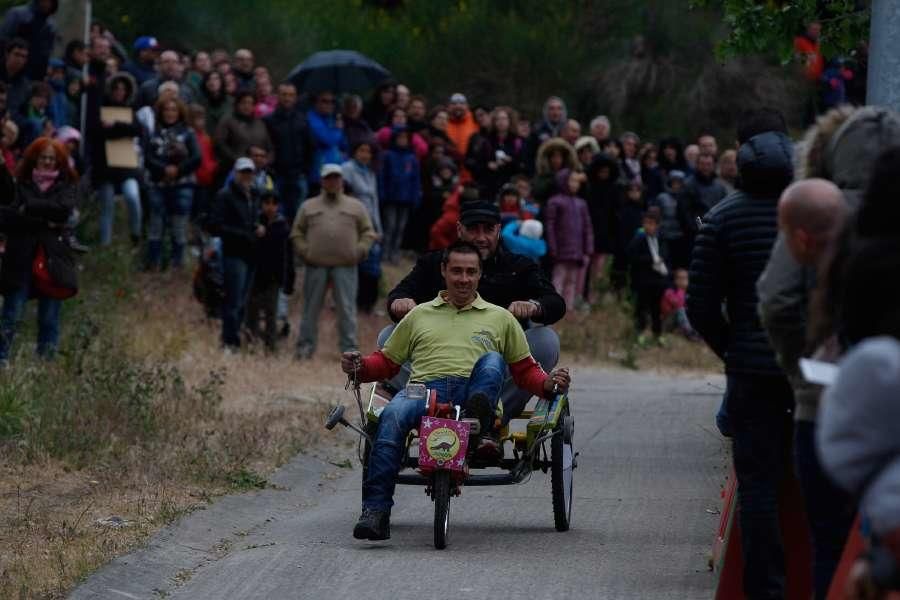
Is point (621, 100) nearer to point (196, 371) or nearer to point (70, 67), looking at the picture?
point (70, 67)

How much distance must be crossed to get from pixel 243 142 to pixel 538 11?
13.4m

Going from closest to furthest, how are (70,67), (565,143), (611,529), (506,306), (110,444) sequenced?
(611,529) → (506,306) → (110,444) → (70,67) → (565,143)

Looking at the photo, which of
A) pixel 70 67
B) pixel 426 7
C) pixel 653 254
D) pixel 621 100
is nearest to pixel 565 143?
pixel 653 254

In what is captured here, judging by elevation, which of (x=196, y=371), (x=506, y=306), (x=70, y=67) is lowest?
(x=196, y=371)

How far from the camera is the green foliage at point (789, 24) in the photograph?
12719 millimetres

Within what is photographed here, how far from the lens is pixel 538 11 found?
111 ft

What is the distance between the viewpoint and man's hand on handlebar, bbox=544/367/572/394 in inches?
388

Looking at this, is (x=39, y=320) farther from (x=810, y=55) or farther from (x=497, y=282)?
(x=810, y=55)

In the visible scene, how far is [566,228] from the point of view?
22.5 meters

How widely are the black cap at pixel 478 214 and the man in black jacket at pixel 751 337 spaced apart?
11.4 ft

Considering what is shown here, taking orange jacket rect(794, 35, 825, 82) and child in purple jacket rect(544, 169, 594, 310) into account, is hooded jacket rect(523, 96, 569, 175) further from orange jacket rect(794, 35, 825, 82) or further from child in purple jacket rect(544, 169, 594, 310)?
orange jacket rect(794, 35, 825, 82)

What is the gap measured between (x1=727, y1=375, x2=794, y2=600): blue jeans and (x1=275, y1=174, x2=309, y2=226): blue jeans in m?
15.7

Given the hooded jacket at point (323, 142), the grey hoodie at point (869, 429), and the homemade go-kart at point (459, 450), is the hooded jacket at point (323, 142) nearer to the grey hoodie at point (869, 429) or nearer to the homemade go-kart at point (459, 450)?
the homemade go-kart at point (459, 450)

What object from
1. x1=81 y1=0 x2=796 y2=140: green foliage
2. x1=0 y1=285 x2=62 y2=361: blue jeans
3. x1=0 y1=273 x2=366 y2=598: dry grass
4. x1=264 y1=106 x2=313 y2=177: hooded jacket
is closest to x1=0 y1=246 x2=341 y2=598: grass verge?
x1=0 y1=273 x2=366 y2=598: dry grass
